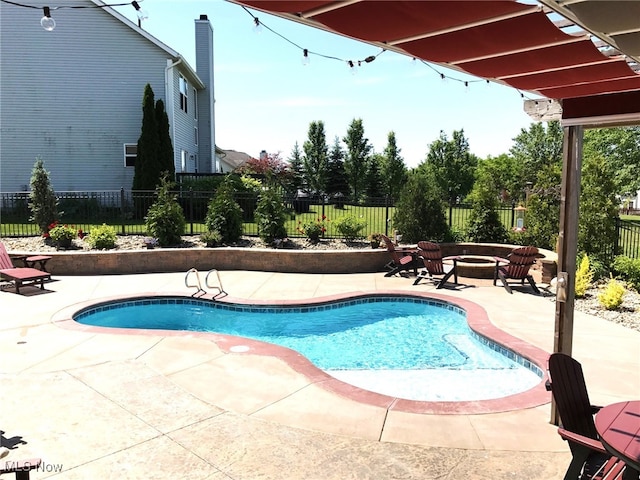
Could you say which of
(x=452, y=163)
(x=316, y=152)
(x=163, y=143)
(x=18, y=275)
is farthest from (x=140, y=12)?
(x=452, y=163)

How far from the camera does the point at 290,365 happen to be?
243 inches

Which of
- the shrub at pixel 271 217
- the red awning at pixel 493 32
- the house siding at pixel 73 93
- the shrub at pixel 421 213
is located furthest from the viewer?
the house siding at pixel 73 93

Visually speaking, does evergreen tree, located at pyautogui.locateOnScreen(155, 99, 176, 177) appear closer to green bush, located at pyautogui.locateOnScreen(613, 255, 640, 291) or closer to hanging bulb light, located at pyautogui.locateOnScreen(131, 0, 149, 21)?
hanging bulb light, located at pyautogui.locateOnScreen(131, 0, 149, 21)

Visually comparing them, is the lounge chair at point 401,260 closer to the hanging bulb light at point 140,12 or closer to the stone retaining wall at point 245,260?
the stone retaining wall at point 245,260

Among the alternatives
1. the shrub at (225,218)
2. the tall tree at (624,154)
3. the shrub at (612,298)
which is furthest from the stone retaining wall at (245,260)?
the tall tree at (624,154)

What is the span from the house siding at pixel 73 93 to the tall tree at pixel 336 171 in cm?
2427

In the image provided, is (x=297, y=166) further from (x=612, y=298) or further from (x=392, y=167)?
(x=612, y=298)

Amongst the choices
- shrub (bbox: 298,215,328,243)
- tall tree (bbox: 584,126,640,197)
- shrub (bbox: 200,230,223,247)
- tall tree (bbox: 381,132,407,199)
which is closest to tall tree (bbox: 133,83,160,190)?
shrub (bbox: 200,230,223,247)

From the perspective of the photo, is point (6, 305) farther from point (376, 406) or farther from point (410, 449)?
point (410, 449)

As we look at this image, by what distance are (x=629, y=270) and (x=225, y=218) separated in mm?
10523

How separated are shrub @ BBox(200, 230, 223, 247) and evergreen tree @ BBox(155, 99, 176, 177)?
281 inches

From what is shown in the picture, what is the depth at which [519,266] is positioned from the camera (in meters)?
11.1

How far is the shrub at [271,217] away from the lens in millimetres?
14516

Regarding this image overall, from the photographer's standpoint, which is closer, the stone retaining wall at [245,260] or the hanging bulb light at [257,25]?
the hanging bulb light at [257,25]
